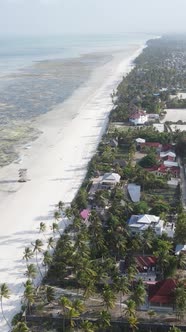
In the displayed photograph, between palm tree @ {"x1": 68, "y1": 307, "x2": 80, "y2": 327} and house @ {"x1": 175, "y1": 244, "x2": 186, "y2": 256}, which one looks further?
house @ {"x1": 175, "y1": 244, "x2": 186, "y2": 256}

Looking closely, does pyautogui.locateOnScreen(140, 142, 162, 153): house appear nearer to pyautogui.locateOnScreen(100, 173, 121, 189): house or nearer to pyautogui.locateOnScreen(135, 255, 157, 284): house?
pyautogui.locateOnScreen(100, 173, 121, 189): house

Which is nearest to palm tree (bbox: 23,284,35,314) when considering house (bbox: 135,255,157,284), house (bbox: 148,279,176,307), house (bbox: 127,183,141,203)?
house (bbox: 148,279,176,307)

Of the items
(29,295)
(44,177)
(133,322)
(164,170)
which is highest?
(164,170)

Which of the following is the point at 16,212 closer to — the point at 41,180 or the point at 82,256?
the point at 41,180

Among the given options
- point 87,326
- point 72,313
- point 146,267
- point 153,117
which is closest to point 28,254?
point 72,313

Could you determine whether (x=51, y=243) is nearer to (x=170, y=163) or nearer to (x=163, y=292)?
(x=163, y=292)

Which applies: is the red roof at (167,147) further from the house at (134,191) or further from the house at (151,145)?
the house at (134,191)
